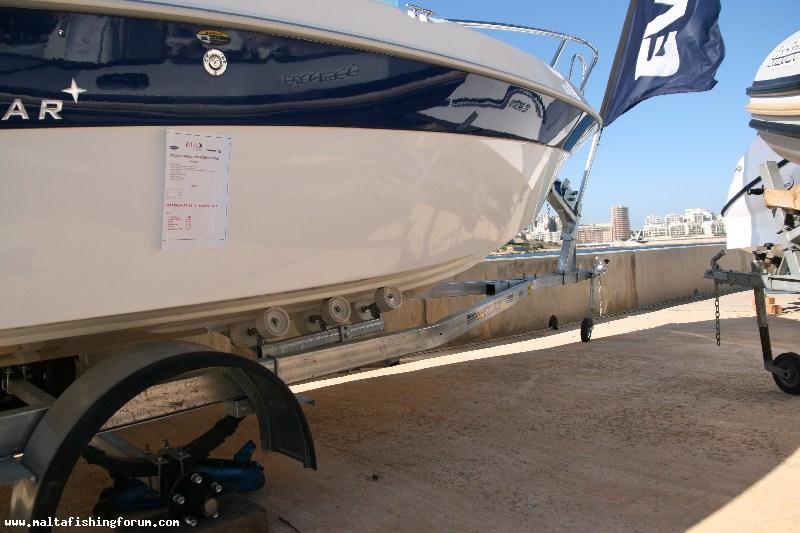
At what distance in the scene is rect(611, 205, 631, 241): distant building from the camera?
35312mm

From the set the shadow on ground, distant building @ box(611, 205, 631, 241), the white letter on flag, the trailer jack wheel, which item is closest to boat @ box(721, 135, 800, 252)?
the white letter on flag

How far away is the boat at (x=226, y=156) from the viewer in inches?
71.7

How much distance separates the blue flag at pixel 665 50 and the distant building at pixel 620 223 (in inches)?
1169

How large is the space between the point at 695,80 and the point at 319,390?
4074 mm

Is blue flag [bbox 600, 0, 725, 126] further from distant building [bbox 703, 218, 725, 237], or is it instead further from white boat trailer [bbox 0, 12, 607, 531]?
distant building [bbox 703, 218, 725, 237]

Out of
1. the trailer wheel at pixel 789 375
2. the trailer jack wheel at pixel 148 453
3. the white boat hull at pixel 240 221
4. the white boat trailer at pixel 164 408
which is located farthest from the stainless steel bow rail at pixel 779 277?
the trailer jack wheel at pixel 148 453

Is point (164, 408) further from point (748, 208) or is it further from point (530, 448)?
point (748, 208)

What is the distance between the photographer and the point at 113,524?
2148 millimetres

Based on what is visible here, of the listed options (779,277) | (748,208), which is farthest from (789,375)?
(748,208)

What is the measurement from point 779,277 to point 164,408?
362 cm

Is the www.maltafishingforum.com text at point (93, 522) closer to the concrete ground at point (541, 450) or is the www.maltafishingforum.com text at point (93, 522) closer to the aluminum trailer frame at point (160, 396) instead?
the aluminum trailer frame at point (160, 396)

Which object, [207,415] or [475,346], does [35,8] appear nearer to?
[207,415]

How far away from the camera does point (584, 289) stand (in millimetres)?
7957

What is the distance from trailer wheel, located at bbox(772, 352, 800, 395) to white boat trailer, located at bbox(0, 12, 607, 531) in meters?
2.37
